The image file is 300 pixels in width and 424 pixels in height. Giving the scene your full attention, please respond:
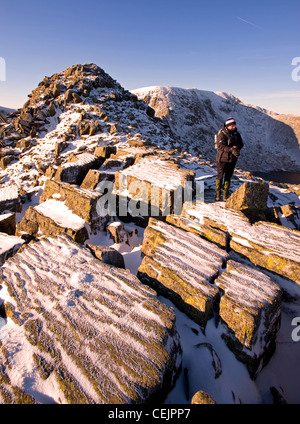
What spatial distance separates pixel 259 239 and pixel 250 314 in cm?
201

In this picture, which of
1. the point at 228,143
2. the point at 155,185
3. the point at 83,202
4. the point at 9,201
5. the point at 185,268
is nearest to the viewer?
the point at 185,268

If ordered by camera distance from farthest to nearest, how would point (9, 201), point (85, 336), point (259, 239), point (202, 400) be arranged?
point (9, 201) → point (259, 239) → point (85, 336) → point (202, 400)

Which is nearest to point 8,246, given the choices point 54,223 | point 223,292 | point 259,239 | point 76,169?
point 54,223

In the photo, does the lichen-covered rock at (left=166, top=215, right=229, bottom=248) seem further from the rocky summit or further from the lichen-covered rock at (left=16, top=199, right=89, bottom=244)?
the lichen-covered rock at (left=16, top=199, right=89, bottom=244)

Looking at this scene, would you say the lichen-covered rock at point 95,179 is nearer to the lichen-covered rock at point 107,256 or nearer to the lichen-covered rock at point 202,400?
the lichen-covered rock at point 107,256

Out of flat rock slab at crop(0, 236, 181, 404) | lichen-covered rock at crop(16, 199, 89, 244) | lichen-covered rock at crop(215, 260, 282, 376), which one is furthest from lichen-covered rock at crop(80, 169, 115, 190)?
lichen-covered rock at crop(215, 260, 282, 376)

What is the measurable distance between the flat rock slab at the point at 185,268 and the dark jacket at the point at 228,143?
3.11 m

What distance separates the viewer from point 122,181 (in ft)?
24.3

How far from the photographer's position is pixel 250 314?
A: 117 inches

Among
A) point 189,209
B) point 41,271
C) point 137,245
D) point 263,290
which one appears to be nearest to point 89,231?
point 137,245

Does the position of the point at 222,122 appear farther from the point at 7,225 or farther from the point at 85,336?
the point at 85,336

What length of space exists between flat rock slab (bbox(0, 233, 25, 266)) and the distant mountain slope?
144ft

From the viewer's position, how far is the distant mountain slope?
160 feet

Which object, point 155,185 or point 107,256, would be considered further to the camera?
point 155,185
